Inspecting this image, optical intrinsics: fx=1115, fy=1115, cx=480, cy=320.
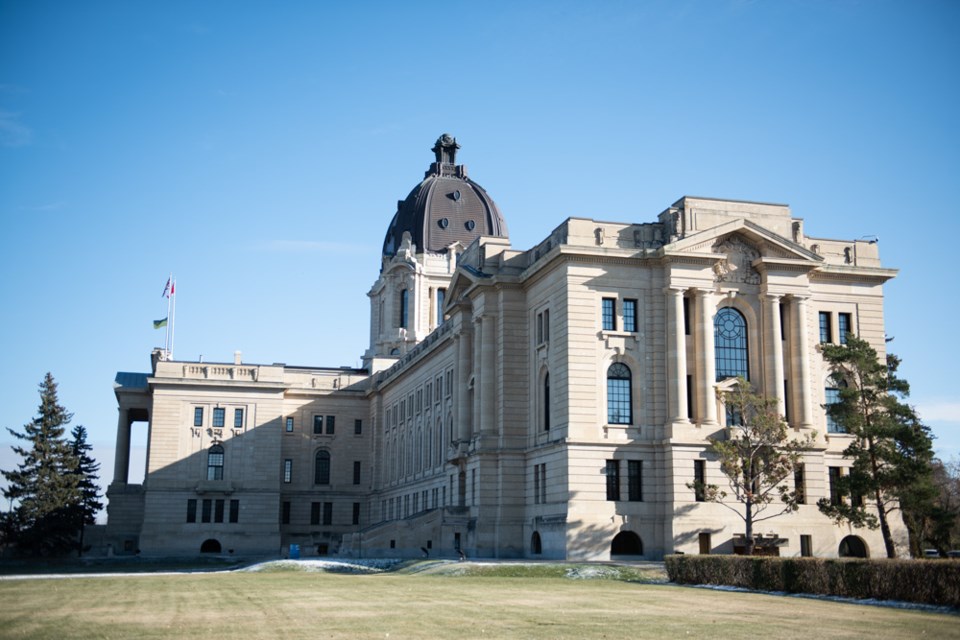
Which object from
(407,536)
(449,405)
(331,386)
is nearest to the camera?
(407,536)

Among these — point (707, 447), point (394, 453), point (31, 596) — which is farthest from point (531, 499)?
point (394, 453)

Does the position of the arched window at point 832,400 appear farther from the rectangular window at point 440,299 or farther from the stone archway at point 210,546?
the rectangular window at point 440,299

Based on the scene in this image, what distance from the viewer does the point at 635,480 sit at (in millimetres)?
60500

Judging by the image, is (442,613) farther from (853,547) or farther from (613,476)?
(853,547)

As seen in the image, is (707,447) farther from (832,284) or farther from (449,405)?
(449,405)

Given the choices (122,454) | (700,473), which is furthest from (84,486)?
→ (700,473)

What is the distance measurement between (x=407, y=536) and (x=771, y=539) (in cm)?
2665

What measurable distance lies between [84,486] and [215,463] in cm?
1263

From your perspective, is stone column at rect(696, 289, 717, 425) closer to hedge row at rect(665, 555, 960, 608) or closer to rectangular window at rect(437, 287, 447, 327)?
hedge row at rect(665, 555, 960, 608)

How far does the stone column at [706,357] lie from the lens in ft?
198

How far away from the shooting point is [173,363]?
108 m

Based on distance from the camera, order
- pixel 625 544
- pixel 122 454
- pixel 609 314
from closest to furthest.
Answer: pixel 625 544
pixel 609 314
pixel 122 454

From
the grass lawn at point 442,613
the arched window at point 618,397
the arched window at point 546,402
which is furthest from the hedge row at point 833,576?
the arched window at point 546,402

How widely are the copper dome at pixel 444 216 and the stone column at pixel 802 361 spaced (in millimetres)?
63257
